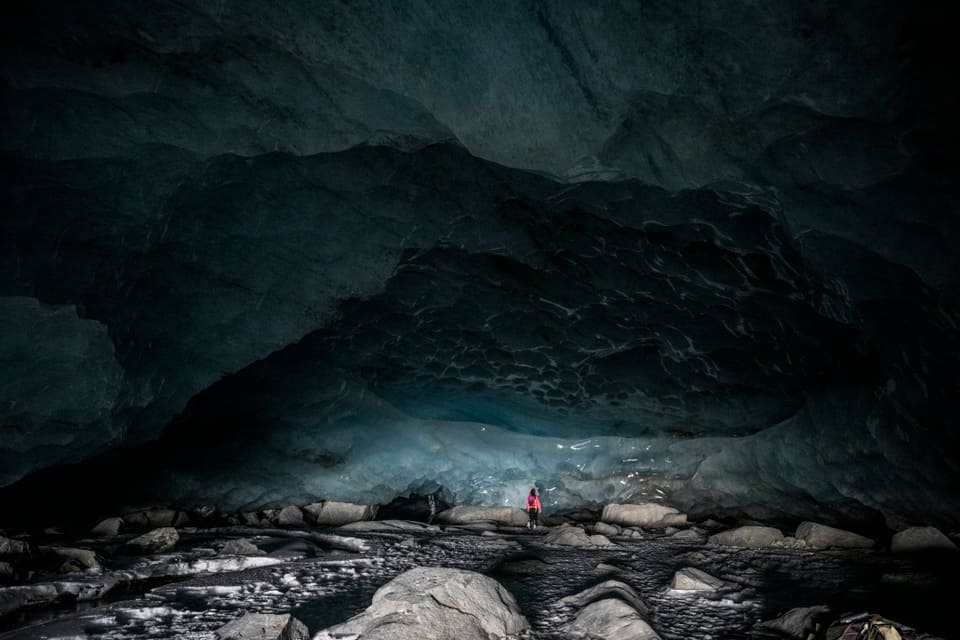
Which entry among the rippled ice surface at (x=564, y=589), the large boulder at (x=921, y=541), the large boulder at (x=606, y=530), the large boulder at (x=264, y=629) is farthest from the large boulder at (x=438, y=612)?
the large boulder at (x=606, y=530)

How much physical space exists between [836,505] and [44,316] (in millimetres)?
9993

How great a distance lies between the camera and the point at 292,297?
7.25 metres

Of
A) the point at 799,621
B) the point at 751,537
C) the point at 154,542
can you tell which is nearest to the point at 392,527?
the point at 154,542

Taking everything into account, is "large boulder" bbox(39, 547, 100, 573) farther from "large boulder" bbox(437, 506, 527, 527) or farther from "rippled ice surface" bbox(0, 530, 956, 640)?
"large boulder" bbox(437, 506, 527, 527)

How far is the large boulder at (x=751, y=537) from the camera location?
6651 mm

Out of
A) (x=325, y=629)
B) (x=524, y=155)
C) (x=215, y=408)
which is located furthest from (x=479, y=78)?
(x=215, y=408)

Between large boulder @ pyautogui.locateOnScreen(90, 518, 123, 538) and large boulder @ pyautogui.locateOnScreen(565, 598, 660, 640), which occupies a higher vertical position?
large boulder @ pyautogui.locateOnScreen(565, 598, 660, 640)

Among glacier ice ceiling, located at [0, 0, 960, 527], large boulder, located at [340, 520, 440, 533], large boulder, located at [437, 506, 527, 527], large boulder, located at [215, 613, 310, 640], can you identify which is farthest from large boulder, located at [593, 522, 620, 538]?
large boulder, located at [215, 613, 310, 640]

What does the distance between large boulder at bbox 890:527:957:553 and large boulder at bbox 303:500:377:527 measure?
27.4 feet

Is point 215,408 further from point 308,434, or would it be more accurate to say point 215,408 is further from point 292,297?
point 292,297

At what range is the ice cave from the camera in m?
3.96

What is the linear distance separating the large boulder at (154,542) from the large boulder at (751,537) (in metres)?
6.86

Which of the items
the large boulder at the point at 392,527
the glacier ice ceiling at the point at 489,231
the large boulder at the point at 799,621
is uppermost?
the glacier ice ceiling at the point at 489,231

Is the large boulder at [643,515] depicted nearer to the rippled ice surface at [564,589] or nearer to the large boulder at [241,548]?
the rippled ice surface at [564,589]
